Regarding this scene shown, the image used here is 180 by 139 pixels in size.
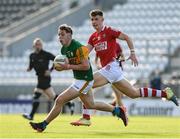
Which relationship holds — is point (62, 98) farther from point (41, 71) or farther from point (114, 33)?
point (41, 71)

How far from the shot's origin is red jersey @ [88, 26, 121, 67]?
15.7 m

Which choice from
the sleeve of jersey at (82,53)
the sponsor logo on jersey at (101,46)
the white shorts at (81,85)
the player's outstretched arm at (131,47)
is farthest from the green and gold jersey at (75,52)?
the sponsor logo on jersey at (101,46)

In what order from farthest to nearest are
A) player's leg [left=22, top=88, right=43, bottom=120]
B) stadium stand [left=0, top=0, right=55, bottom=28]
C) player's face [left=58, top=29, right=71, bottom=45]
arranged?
stadium stand [left=0, top=0, right=55, bottom=28] < player's leg [left=22, top=88, right=43, bottom=120] < player's face [left=58, top=29, right=71, bottom=45]

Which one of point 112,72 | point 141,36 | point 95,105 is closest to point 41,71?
point 112,72

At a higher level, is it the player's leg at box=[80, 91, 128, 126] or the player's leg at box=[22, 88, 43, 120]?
the player's leg at box=[80, 91, 128, 126]

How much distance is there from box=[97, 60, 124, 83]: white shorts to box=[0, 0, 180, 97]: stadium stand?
48.0ft

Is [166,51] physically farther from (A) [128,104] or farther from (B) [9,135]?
(B) [9,135]

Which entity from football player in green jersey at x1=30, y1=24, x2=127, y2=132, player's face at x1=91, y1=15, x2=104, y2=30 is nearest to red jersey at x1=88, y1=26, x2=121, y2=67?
player's face at x1=91, y1=15, x2=104, y2=30

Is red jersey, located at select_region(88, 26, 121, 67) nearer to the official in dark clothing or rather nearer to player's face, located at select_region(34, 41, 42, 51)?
player's face, located at select_region(34, 41, 42, 51)

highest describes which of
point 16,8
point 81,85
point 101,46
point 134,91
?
point 16,8

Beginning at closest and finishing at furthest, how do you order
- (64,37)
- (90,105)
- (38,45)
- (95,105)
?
(64,37), (90,105), (95,105), (38,45)

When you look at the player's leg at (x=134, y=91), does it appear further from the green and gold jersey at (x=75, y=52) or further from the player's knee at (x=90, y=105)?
the green and gold jersey at (x=75, y=52)

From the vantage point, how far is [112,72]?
51.8 feet

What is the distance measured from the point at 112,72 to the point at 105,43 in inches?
24.2
